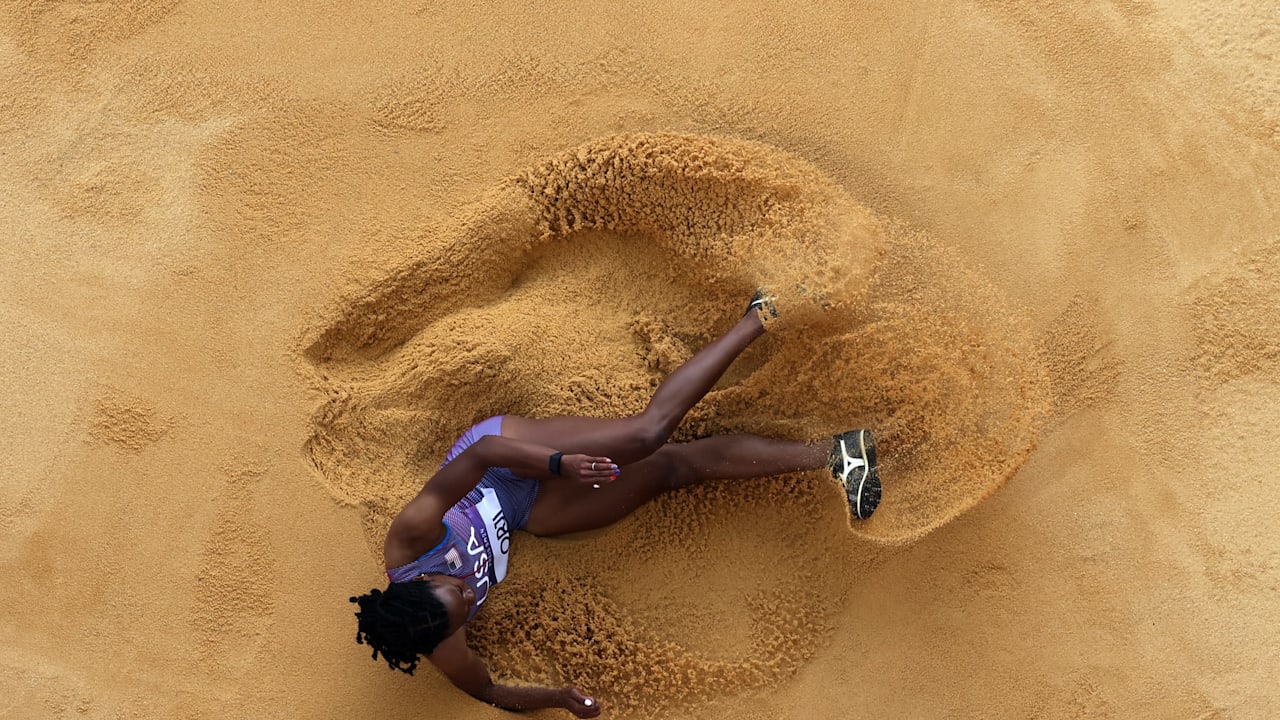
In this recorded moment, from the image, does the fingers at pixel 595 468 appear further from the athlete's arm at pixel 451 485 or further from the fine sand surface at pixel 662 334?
the fine sand surface at pixel 662 334

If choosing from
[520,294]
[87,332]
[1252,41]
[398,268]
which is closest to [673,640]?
[520,294]

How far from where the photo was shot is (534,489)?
3355 millimetres

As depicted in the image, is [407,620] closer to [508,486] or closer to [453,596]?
[453,596]

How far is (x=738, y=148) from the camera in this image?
355cm

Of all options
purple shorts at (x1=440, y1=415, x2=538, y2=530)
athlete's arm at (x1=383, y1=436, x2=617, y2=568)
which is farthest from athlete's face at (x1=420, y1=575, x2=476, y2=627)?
purple shorts at (x1=440, y1=415, x2=538, y2=530)

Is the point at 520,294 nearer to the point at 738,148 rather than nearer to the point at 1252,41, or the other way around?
the point at 738,148

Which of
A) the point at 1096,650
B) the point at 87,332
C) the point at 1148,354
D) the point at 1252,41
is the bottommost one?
the point at 1096,650

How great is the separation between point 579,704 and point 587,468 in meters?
0.88

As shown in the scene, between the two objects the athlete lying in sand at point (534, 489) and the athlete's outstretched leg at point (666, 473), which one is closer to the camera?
the athlete lying in sand at point (534, 489)

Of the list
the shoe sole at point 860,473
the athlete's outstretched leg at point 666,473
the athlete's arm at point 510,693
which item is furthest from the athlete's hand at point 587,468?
the shoe sole at point 860,473

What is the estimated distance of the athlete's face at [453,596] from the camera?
294cm

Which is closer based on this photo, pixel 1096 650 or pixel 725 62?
pixel 1096 650

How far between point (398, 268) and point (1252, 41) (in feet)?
10.7

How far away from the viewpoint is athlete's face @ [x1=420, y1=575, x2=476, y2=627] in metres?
2.94
